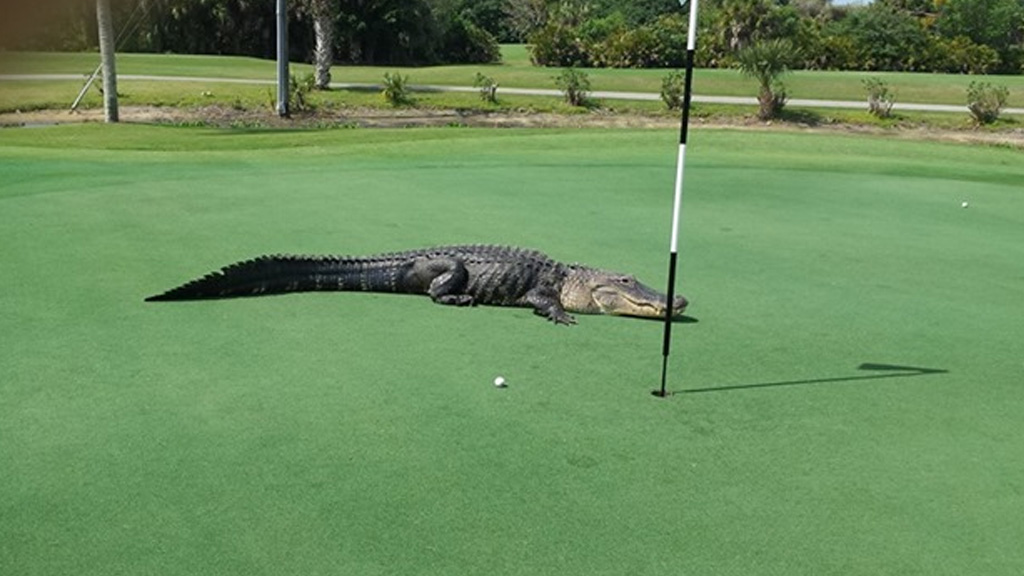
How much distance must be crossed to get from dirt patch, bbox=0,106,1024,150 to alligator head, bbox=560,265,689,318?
48.0 feet

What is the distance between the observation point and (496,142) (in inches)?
653

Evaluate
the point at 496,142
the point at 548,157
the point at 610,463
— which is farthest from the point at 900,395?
the point at 496,142

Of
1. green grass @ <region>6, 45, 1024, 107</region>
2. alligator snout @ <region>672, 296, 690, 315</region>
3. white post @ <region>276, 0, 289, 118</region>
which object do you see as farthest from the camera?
green grass @ <region>6, 45, 1024, 107</region>

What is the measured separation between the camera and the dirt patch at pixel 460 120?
2062 centimetres

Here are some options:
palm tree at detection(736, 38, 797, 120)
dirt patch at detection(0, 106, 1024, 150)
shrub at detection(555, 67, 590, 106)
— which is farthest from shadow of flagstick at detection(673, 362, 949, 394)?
shrub at detection(555, 67, 590, 106)

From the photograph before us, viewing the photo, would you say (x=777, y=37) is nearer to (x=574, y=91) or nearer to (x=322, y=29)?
(x=574, y=91)

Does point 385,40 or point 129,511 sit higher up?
point 385,40

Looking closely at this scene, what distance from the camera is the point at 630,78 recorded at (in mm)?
31875

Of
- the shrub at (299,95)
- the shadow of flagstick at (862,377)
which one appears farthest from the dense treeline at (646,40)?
the shadow of flagstick at (862,377)

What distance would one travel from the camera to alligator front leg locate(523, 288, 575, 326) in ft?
21.8

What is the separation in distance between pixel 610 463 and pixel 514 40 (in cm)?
5907

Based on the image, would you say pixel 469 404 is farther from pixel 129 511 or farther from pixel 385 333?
pixel 129 511

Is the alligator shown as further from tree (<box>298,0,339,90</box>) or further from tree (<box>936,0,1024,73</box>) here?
tree (<box>936,0,1024,73</box>)

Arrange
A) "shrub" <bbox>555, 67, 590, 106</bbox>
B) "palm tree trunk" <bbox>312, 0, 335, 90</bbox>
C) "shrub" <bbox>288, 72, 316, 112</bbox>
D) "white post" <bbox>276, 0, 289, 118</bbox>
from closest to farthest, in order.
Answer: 1. "white post" <bbox>276, 0, 289, 118</bbox>
2. "shrub" <bbox>288, 72, 316, 112</bbox>
3. "palm tree trunk" <bbox>312, 0, 335, 90</bbox>
4. "shrub" <bbox>555, 67, 590, 106</bbox>
